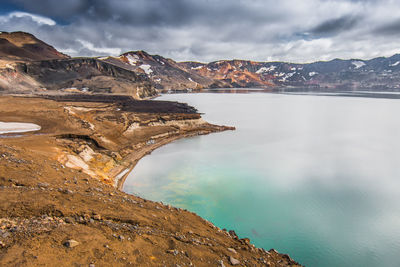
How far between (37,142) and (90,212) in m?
18.1

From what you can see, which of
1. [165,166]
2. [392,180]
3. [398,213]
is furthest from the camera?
[165,166]

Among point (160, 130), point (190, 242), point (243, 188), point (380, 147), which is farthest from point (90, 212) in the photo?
point (380, 147)

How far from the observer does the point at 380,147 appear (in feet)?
118

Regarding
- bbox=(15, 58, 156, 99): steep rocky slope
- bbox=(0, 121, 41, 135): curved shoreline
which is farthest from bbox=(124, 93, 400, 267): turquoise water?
bbox=(15, 58, 156, 99): steep rocky slope

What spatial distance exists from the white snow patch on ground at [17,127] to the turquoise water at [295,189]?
15.9m

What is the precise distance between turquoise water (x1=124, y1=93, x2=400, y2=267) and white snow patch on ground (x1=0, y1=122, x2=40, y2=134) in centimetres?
1589

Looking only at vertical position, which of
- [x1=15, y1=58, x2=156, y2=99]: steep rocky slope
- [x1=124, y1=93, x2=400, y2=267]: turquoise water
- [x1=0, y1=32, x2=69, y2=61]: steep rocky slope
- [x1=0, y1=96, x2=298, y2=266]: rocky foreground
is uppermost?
[x1=0, y1=32, x2=69, y2=61]: steep rocky slope

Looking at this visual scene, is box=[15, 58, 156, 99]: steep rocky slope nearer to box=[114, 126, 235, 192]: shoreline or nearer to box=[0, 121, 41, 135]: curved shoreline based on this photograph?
box=[114, 126, 235, 192]: shoreline

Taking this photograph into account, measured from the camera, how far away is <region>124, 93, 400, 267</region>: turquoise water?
14711 millimetres

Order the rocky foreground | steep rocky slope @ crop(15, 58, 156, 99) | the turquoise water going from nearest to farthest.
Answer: the rocky foreground
the turquoise water
steep rocky slope @ crop(15, 58, 156, 99)

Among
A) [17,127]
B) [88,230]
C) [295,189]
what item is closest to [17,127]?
[17,127]

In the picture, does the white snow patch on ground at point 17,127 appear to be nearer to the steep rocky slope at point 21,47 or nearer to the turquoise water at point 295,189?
the turquoise water at point 295,189

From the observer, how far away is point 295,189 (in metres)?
21.6

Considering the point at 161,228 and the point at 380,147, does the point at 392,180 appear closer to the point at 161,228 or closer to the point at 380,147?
the point at 380,147
